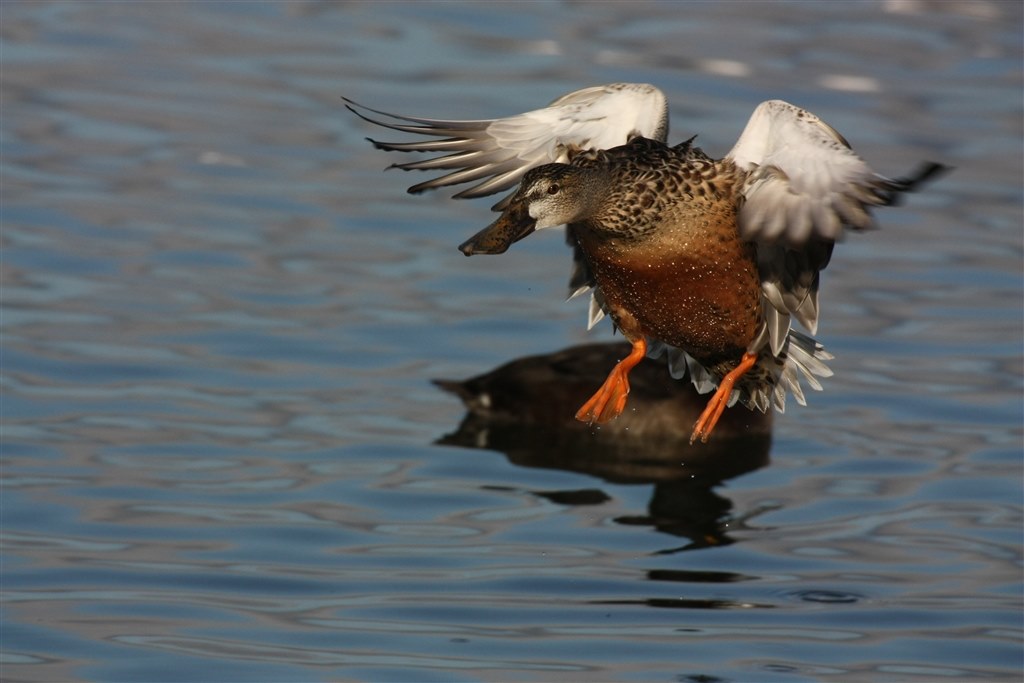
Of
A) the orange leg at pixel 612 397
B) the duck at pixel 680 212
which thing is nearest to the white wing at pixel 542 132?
the duck at pixel 680 212

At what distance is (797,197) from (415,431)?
518 centimetres

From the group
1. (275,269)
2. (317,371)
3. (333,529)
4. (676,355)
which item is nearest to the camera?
(676,355)

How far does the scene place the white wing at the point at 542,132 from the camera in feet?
24.9

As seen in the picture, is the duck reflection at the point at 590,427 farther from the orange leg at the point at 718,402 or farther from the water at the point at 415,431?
the orange leg at the point at 718,402

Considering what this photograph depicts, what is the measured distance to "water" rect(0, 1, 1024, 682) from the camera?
8.55 m

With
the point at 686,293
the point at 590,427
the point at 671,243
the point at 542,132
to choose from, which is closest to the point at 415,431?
the point at 590,427

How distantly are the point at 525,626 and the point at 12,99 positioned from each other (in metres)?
11.6

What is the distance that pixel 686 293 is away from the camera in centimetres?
696

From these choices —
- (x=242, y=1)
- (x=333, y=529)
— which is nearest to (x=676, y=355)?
(x=333, y=529)

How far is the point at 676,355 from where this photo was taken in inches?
321

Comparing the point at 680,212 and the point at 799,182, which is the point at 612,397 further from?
the point at 799,182

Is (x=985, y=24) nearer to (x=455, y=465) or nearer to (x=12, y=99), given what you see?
(x=12, y=99)

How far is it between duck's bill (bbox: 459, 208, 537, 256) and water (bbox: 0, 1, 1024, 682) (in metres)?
2.38

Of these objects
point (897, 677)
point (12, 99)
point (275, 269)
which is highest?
point (12, 99)
